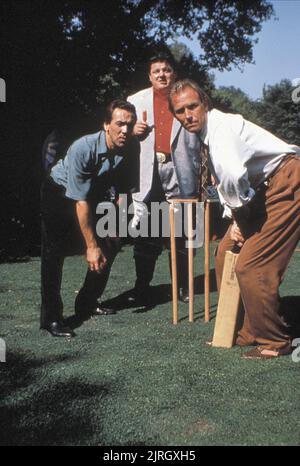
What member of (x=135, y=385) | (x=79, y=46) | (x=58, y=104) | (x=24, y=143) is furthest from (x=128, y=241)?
(x=135, y=385)

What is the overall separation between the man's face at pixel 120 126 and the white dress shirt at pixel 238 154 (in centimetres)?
76

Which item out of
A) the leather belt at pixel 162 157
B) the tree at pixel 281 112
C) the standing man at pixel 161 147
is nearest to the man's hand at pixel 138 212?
the standing man at pixel 161 147

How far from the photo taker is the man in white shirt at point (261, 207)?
168 inches

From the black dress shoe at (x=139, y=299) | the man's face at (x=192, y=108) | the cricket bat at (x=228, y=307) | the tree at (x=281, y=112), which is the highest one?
the tree at (x=281, y=112)

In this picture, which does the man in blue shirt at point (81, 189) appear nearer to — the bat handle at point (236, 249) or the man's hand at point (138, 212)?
the man's hand at point (138, 212)

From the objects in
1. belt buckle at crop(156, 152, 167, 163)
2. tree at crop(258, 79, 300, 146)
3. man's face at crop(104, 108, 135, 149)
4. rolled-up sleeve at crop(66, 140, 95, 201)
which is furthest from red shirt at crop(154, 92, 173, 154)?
tree at crop(258, 79, 300, 146)

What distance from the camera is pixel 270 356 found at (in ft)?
14.3

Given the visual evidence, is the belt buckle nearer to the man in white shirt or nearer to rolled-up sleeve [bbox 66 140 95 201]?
rolled-up sleeve [bbox 66 140 95 201]

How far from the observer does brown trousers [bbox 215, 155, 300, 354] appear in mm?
4273

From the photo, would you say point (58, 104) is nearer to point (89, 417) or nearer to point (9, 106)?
point (9, 106)

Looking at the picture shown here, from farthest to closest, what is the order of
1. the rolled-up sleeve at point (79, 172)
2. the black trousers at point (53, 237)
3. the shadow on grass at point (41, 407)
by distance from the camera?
1. the black trousers at point (53, 237)
2. the rolled-up sleeve at point (79, 172)
3. the shadow on grass at point (41, 407)

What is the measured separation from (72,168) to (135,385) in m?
1.82

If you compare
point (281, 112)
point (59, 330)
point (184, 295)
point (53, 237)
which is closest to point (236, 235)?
point (53, 237)

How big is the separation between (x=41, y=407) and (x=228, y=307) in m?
1.75
